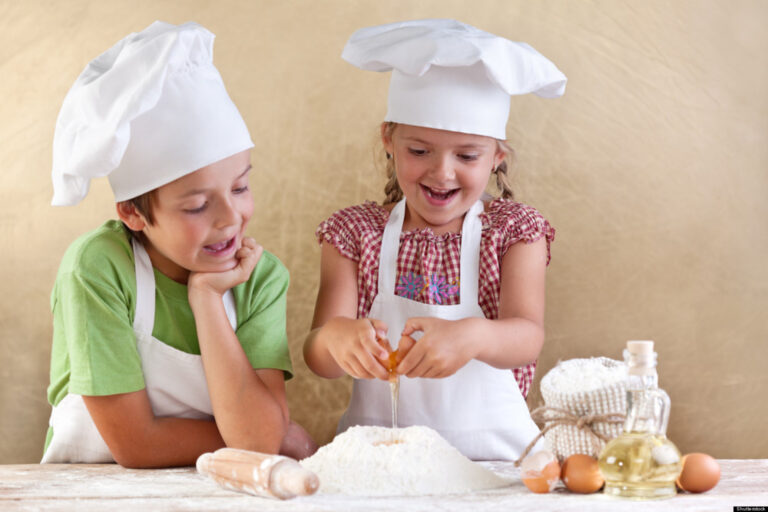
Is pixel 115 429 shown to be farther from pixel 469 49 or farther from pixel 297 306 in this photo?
pixel 469 49

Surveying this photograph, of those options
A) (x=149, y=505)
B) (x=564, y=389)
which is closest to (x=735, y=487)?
(x=564, y=389)

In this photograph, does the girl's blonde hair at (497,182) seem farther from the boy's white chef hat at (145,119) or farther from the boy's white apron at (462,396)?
the boy's white chef hat at (145,119)

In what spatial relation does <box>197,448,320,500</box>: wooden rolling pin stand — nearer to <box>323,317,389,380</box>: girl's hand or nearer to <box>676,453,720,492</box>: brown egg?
<box>323,317,389,380</box>: girl's hand

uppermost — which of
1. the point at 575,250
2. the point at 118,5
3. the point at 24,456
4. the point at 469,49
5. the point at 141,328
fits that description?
the point at 118,5

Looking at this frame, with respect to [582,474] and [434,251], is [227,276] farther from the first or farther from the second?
[582,474]

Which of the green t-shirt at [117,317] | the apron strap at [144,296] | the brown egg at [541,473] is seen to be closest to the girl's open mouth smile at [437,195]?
the green t-shirt at [117,317]

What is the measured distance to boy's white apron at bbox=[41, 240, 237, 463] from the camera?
1407 mm

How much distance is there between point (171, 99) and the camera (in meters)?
1.32

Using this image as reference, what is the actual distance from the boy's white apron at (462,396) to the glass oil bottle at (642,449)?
0.58 meters

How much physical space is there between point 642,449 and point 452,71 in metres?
0.81

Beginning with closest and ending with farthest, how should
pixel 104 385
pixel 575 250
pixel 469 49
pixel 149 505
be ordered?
pixel 149 505 < pixel 104 385 < pixel 469 49 < pixel 575 250

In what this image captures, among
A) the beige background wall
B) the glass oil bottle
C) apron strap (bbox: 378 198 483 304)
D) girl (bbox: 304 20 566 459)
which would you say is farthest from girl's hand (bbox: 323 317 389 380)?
the beige background wall

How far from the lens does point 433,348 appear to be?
1.26m

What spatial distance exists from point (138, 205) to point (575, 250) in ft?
3.13
